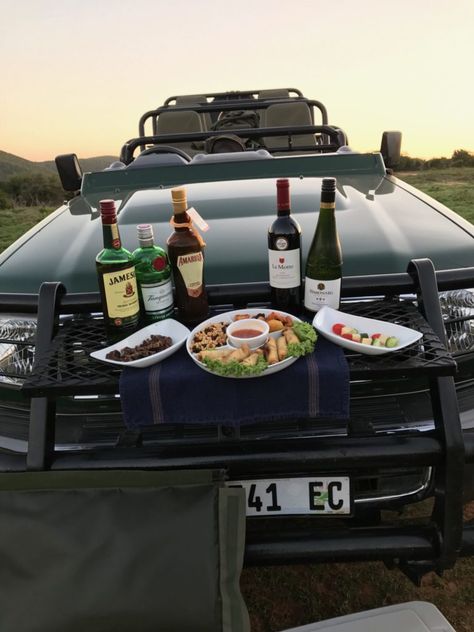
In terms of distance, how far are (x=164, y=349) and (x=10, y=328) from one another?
0.68 meters

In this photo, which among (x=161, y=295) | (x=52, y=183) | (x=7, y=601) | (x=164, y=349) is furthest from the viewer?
(x=52, y=183)

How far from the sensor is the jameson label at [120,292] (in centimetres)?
168

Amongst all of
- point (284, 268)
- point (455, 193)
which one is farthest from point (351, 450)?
point (455, 193)

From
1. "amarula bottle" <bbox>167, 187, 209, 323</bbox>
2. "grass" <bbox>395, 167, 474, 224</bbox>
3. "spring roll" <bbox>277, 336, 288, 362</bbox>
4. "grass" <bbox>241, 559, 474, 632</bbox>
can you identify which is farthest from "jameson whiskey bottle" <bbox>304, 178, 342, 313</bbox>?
"grass" <bbox>395, 167, 474, 224</bbox>

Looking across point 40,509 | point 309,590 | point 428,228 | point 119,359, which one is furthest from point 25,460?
point 428,228

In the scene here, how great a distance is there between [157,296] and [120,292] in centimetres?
13

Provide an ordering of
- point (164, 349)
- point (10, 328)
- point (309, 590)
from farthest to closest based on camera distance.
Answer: point (309, 590)
point (10, 328)
point (164, 349)

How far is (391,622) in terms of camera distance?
5.81ft

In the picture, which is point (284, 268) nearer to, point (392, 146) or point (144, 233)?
point (144, 233)

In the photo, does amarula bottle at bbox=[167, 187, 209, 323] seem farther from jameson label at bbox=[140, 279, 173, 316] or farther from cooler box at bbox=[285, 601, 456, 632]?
cooler box at bbox=[285, 601, 456, 632]

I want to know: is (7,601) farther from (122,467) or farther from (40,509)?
(122,467)

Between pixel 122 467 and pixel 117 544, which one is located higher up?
pixel 122 467

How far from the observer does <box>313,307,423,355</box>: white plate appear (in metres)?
1.57

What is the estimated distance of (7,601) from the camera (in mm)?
1521
